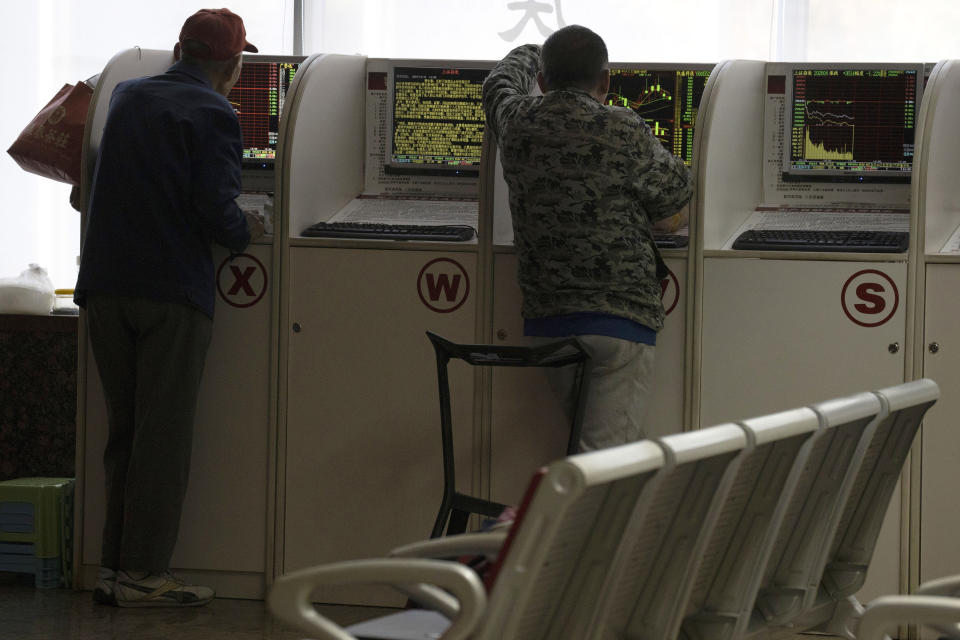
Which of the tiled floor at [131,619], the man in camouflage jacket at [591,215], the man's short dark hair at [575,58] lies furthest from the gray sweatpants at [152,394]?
the man's short dark hair at [575,58]

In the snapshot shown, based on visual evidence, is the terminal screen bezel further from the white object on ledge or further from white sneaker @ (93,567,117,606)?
white sneaker @ (93,567,117,606)

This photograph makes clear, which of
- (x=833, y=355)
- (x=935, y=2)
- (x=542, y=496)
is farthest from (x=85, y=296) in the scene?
(x=935, y=2)

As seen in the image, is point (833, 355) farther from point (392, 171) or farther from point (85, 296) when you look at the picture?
point (85, 296)

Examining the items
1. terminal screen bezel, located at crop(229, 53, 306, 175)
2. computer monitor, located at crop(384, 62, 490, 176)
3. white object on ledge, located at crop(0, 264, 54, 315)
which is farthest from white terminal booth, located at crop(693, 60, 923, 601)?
white object on ledge, located at crop(0, 264, 54, 315)

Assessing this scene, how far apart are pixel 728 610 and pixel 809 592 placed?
25cm

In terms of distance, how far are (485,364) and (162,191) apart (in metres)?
1.12

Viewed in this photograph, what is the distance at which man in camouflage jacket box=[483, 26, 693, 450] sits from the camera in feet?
9.62

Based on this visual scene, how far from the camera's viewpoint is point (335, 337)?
11.7ft

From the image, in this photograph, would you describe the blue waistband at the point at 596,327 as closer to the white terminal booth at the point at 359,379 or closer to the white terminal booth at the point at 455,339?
the white terminal booth at the point at 455,339

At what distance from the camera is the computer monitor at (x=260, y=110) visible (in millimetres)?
3877

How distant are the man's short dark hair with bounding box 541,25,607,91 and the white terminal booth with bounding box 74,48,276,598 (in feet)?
3.46

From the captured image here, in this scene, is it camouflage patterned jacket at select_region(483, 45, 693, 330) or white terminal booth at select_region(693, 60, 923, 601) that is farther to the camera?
white terminal booth at select_region(693, 60, 923, 601)

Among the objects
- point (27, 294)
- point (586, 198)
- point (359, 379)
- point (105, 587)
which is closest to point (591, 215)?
point (586, 198)

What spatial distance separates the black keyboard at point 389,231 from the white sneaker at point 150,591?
1.07 metres
